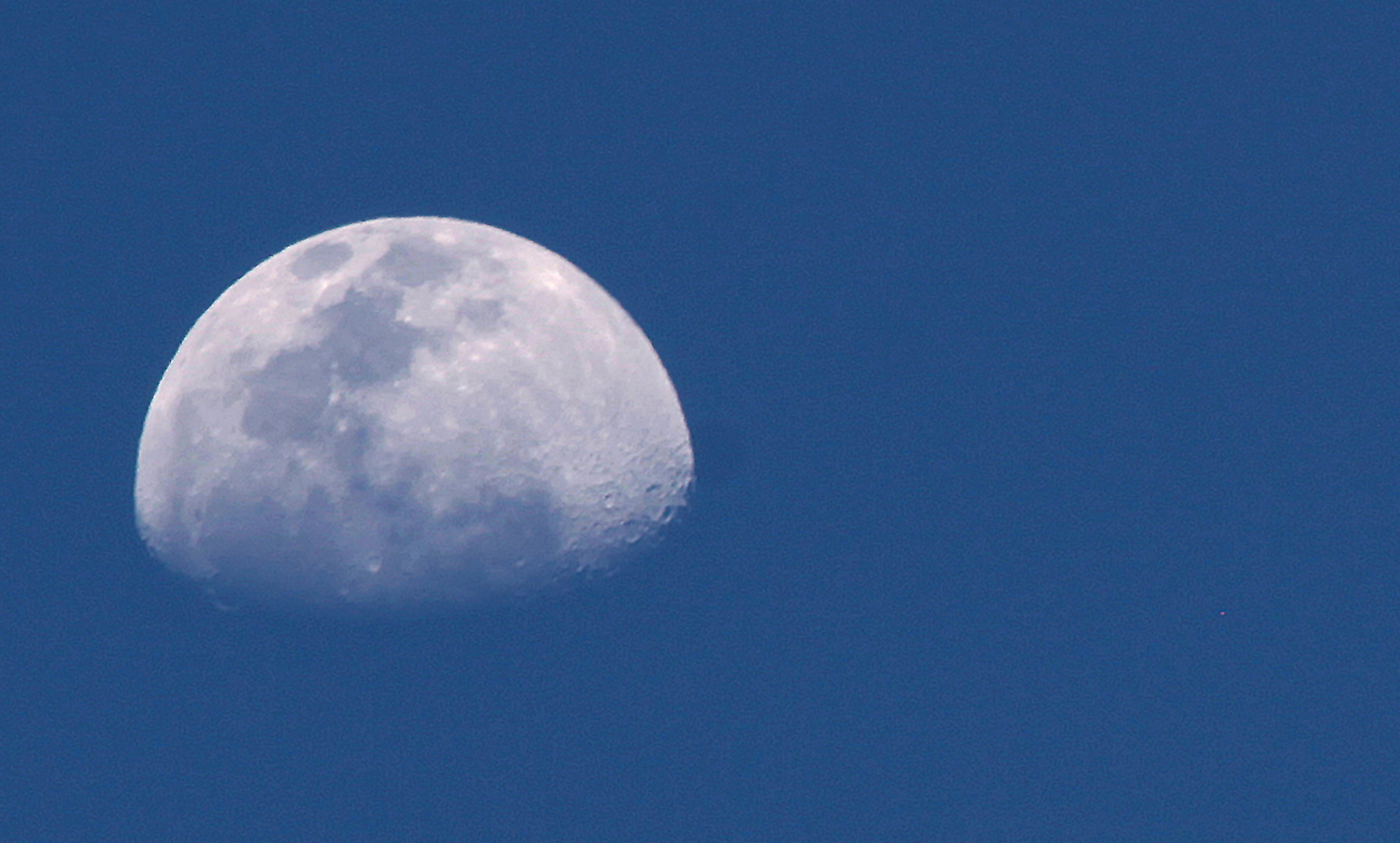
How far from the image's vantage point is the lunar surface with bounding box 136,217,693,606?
1369 cm

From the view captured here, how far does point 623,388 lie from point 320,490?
11.6ft

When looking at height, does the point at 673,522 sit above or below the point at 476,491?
above

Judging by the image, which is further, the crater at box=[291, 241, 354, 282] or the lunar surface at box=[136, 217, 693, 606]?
the crater at box=[291, 241, 354, 282]

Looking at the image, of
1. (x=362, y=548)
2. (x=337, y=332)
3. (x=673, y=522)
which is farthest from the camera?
(x=673, y=522)

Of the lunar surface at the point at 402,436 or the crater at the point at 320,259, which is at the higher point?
the crater at the point at 320,259

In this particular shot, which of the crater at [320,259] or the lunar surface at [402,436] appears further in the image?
the crater at [320,259]

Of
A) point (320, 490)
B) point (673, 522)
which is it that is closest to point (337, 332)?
point (320, 490)

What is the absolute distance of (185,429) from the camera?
1470 cm

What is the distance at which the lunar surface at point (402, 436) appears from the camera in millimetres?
13688

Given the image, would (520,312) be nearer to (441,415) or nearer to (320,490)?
(441,415)

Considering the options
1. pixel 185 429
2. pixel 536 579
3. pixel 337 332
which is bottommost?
pixel 536 579

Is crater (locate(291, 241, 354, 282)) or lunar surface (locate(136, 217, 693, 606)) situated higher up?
crater (locate(291, 241, 354, 282))

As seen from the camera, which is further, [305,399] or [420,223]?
[420,223]

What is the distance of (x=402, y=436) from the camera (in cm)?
1384
